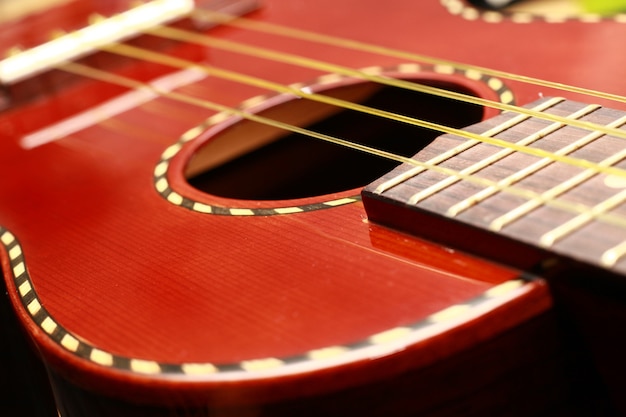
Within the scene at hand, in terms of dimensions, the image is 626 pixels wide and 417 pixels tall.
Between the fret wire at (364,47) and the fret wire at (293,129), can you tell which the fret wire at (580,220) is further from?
the fret wire at (364,47)

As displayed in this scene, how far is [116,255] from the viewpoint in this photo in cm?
62

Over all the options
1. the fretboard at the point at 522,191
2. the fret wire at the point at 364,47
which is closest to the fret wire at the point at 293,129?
the fretboard at the point at 522,191

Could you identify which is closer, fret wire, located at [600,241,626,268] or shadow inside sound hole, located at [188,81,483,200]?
fret wire, located at [600,241,626,268]

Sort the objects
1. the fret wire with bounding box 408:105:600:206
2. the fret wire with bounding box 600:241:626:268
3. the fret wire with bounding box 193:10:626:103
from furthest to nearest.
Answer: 1. the fret wire with bounding box 193:10:626:103
2. the fret wire with bounding box 408:105:600:206
3. the fret wire with bounding box 600:241:626:268

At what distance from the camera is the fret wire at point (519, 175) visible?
51cm

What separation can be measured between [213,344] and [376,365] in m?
0.11

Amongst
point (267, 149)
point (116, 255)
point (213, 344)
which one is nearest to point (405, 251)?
point (213, 344)

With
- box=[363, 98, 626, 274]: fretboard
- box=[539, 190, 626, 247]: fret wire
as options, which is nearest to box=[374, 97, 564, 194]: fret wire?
box=[363, 98, 626, 274]: fretboard

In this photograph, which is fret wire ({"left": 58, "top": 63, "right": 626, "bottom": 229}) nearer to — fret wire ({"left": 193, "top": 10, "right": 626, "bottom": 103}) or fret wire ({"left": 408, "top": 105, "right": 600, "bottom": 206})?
fret wire ({"left": 408, "top": 105, "right": 600, "bottom": 206})

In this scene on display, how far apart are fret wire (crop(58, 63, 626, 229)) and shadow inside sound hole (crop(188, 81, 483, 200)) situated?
0.04 metres

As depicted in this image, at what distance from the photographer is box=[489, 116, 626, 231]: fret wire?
1.60ft

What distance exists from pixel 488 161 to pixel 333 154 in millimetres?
360

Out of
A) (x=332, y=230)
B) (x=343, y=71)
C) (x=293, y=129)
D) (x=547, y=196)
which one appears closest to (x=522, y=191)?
(x=547, y=196)

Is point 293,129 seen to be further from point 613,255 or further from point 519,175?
point 613,255
